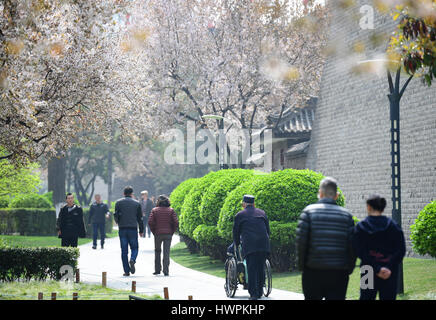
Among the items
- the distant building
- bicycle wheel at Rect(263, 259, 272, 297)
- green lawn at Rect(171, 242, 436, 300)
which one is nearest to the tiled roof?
the distant building

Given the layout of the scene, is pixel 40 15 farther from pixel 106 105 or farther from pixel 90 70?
pixel 106 105

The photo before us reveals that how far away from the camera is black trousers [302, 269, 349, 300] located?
8.01 m

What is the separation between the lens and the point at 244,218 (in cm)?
1275

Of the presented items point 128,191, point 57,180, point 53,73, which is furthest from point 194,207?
point 57,180

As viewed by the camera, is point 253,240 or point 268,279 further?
point 268,279

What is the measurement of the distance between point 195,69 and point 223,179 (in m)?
14.1

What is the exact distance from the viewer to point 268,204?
61.6 feet

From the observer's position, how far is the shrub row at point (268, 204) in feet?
61.1

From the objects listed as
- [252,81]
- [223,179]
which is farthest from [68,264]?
[252,81]

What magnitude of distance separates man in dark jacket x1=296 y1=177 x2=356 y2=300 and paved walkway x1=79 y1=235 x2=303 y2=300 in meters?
5.16

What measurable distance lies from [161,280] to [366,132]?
10.7 metres

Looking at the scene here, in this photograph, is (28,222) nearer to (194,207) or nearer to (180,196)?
(180,196)

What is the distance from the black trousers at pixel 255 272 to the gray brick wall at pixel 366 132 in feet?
33.2

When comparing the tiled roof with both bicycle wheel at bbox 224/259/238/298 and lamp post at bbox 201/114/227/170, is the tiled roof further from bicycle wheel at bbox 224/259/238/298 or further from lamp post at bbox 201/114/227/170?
bicycle wheel at bbox 224/259/238/298
